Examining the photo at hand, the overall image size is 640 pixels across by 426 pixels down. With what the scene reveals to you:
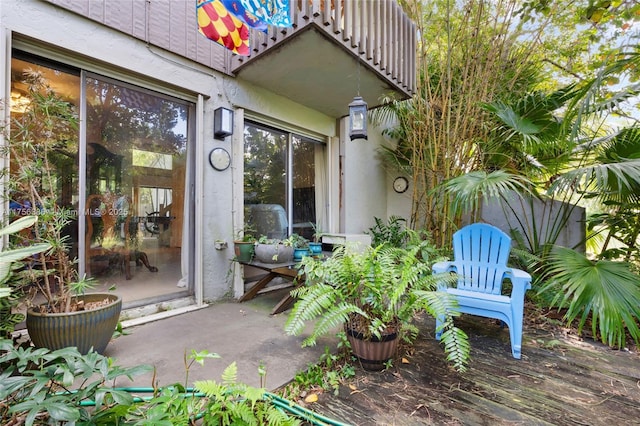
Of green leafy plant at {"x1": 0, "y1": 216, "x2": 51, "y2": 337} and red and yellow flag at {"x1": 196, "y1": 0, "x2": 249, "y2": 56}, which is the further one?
red and yellow flag at {"x1": 196, "y1": 0, "x2": 249, "y2": 56}

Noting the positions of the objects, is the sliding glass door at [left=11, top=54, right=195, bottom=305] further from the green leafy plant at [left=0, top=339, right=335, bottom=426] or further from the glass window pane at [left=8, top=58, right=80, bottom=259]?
the green leafy plant at [left=0, top=339, right=335, bottom=426]

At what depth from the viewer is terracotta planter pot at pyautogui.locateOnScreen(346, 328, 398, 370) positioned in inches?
69.1

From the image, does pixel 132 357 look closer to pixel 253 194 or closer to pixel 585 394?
pixel 253 194

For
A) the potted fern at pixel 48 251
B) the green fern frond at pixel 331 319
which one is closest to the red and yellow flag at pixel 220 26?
the potted fern at pixel 48 251

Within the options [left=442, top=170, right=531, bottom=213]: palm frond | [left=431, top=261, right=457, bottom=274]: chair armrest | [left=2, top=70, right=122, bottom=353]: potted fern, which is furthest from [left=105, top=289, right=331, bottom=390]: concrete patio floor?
[left=442, top=170, right=531, bottom=213]: palm frond

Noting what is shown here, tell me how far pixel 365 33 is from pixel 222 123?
5.46 feet

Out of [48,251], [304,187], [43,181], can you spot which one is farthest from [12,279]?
[304,187]

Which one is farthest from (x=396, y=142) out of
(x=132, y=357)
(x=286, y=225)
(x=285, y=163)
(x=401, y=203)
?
(x=132, y=357)

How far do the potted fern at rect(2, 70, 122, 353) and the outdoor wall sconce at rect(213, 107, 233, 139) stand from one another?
125cm

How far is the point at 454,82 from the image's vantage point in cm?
380

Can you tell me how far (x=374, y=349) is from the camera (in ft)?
5.75

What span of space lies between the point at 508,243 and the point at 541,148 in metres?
1.18

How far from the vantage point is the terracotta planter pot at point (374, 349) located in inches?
69.1

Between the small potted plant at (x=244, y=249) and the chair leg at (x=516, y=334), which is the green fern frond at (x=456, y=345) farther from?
the small potted plant at (x=244, y=249)
